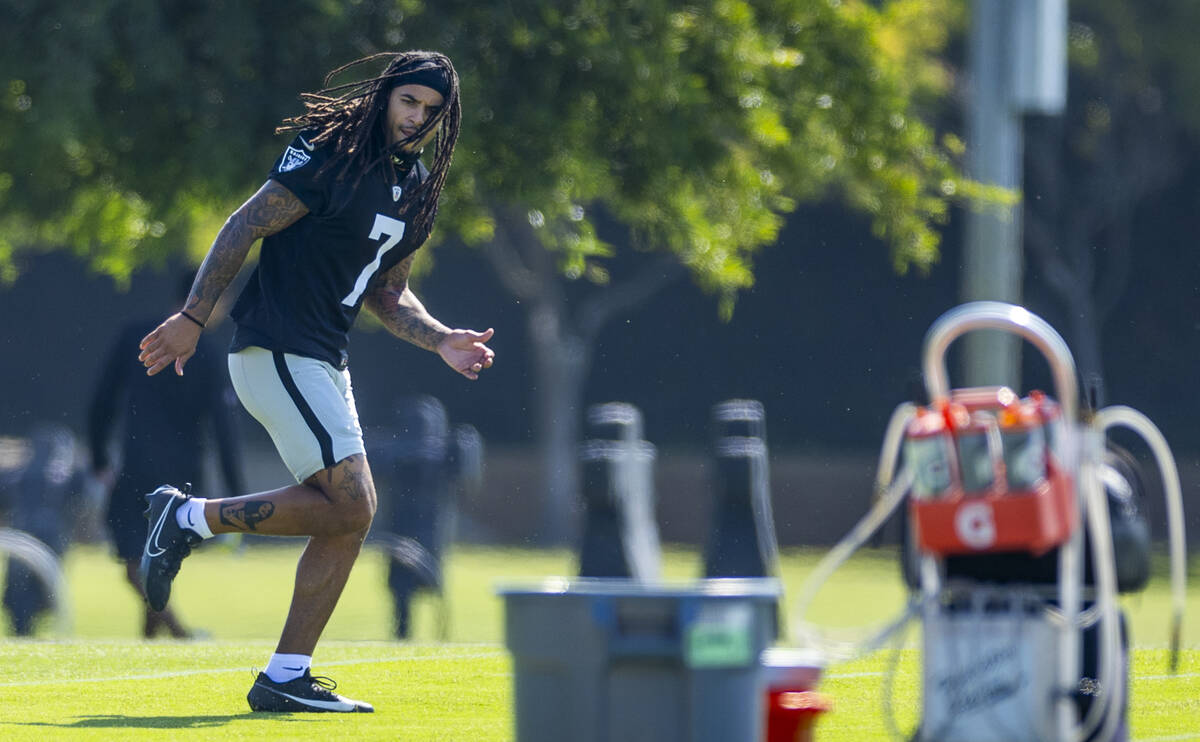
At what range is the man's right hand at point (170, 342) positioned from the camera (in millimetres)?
5633

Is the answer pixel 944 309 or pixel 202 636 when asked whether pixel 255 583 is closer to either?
pixel 202 636

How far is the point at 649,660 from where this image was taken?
13.1 ft

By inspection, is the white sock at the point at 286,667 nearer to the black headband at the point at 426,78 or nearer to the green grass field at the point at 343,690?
the green grass field at the point at 343,690

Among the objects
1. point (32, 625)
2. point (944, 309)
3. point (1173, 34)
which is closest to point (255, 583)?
point (32, 625)

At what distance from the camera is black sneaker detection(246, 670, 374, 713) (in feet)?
19.0

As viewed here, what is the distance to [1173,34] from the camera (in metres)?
24.1

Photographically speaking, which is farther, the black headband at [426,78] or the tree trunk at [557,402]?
the tree trunk at [557,402]

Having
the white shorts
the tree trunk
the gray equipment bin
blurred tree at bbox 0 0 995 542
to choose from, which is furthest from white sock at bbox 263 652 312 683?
the tree trunk

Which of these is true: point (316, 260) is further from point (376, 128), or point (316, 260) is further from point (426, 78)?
point (426, 78)

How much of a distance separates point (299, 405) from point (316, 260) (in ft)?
Answer: 1.44

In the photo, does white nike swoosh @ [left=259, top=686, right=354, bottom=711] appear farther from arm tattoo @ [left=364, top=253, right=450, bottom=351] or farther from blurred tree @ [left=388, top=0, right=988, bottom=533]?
blurred tree @ [left=388, top=0, right=988, bottom=533]

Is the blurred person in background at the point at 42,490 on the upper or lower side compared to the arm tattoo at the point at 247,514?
upper

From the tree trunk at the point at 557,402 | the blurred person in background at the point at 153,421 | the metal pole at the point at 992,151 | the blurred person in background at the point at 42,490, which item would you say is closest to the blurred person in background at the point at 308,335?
the blurred person in background at the point at 153,421

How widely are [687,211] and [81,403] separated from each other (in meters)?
16.5
